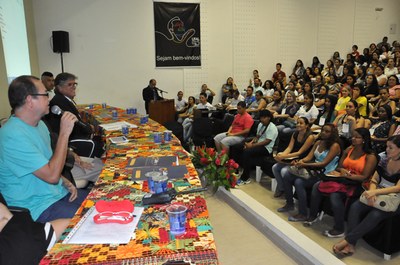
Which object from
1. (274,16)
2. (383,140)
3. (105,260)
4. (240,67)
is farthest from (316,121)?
(105,260)

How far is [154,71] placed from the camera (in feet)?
29.6

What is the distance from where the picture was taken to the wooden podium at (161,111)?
7.47m

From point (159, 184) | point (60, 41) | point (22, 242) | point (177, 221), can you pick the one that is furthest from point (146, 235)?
point (60, 41)

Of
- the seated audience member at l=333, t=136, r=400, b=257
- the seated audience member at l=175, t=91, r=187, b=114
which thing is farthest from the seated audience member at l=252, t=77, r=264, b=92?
the seated audience member at l=333, t=136, r=400, b=257

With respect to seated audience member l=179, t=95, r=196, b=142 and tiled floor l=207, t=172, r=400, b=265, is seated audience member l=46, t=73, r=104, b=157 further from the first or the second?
seated audience member l=179, t=95, r=196, b=142

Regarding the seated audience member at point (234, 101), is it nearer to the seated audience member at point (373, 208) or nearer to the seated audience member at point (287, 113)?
the seated audience member at point (287, 113)

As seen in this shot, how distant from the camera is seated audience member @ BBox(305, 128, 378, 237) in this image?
10.5 feet

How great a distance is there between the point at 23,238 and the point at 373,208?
2739 mm

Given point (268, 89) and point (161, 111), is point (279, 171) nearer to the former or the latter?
point (161, 111)

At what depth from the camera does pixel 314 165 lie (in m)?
3.71

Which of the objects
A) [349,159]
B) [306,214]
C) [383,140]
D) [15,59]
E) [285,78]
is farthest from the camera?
[285,78]

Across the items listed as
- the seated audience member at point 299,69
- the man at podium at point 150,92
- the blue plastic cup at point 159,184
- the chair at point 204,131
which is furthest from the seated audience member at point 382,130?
the seated audience member at point 299,69

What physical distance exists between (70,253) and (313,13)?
1060cm

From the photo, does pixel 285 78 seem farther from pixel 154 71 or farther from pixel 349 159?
pixel 349 159
